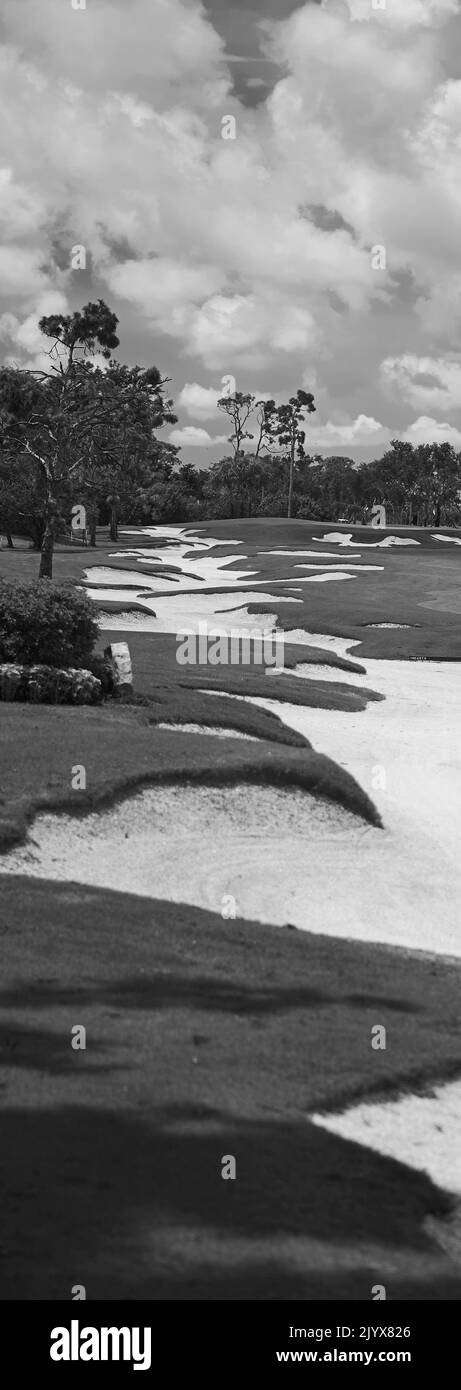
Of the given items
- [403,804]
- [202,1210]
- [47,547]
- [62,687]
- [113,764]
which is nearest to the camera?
[202,1210]

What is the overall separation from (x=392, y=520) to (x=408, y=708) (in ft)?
489

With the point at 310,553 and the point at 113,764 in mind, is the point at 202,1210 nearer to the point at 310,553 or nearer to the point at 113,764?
the point at 113,764

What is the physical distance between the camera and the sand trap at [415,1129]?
6.21 metres

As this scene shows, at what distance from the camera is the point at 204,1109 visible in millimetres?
6332

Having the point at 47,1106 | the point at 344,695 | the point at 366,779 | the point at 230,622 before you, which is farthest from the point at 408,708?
the point at 47,1106

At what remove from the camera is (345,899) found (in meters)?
12.6

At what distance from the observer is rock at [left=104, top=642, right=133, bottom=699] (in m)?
21.4

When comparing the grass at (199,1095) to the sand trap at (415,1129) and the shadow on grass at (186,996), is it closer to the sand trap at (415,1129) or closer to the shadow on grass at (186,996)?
the shadow on grass at (186,996)

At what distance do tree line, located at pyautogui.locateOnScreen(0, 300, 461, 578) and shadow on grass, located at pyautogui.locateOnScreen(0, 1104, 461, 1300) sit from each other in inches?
1316

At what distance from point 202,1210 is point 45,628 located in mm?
16055

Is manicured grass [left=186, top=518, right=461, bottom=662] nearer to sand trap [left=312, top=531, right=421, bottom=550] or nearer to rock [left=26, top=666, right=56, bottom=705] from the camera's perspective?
sand trap [left=312, top=531, right=421, bottom=550]

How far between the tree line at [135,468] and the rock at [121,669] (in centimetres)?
1699

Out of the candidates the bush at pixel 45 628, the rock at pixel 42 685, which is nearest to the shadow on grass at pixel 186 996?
the rock at pixel 42 685

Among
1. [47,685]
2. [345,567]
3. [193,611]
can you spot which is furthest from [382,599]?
[47,685]
